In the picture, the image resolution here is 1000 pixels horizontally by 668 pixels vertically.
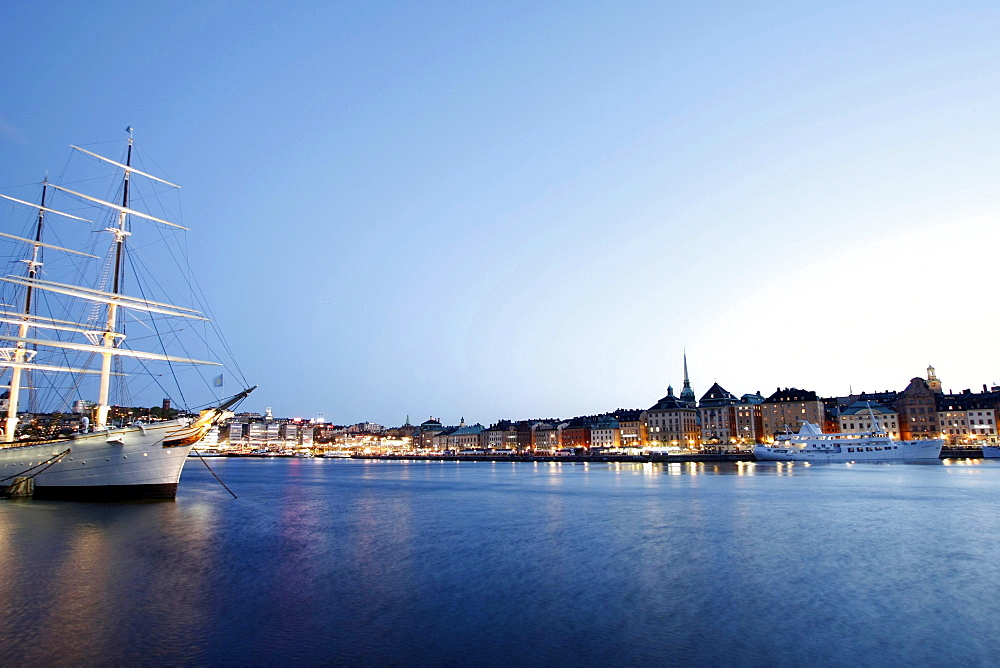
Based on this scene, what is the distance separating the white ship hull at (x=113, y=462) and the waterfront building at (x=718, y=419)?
158831mm

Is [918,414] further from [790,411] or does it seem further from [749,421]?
[749,421]

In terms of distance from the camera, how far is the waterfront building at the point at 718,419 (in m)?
178

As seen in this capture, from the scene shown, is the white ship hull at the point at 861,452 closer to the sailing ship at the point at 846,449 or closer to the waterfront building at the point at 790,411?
the sailing ship at the point at 846,449

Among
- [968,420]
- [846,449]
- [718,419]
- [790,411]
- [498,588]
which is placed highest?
[790,411]

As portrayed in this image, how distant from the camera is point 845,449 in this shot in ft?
436

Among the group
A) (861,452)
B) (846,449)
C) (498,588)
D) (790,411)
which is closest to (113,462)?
(498,588)

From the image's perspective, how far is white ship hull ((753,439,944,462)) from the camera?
128 metres

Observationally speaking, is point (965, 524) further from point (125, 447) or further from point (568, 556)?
point (125, 447)

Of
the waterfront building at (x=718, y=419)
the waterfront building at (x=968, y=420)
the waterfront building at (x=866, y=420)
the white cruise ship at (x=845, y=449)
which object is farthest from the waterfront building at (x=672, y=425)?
the waterfront building at (x=968, y=420)

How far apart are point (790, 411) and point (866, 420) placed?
17.9m

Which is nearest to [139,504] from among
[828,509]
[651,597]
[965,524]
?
[651,597]

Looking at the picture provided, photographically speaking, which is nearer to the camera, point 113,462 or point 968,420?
point 113,462

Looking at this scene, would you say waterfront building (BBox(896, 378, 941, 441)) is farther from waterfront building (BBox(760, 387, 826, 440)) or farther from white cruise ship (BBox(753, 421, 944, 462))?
white cruise ship (BBox(753, 421, 944, 462))

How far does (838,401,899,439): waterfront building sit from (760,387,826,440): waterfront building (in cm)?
576
